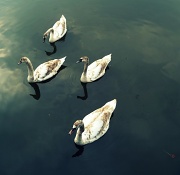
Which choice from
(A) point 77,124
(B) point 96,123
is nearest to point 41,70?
(B) point 96,123

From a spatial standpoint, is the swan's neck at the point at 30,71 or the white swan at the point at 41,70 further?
the white swan at the point at 41,70

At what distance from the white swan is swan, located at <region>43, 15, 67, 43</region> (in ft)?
13.2

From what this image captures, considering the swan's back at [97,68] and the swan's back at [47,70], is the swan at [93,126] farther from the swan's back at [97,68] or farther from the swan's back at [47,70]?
the swan's back at [47,70]

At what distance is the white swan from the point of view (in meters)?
25.5

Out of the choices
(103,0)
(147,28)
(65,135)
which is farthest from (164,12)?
(65,135)

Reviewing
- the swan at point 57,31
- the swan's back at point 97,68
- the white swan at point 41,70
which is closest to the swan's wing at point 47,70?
the white swan at point 41,70

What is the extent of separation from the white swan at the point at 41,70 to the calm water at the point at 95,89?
666 millimetres

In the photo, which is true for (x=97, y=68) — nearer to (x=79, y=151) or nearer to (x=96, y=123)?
(x=96, y=123)

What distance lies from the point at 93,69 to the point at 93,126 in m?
6.51

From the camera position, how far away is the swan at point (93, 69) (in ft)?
82.5

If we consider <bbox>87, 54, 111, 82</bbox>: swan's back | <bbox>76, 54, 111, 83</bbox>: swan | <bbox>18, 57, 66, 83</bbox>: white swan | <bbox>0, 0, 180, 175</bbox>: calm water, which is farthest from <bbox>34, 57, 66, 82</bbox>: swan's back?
<bbox>87, 54, 111, 82</bbox>: swan's back

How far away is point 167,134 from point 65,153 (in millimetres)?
7046

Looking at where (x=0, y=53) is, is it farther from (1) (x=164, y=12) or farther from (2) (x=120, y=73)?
(1) (x=164, y=12)

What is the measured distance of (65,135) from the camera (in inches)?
835
